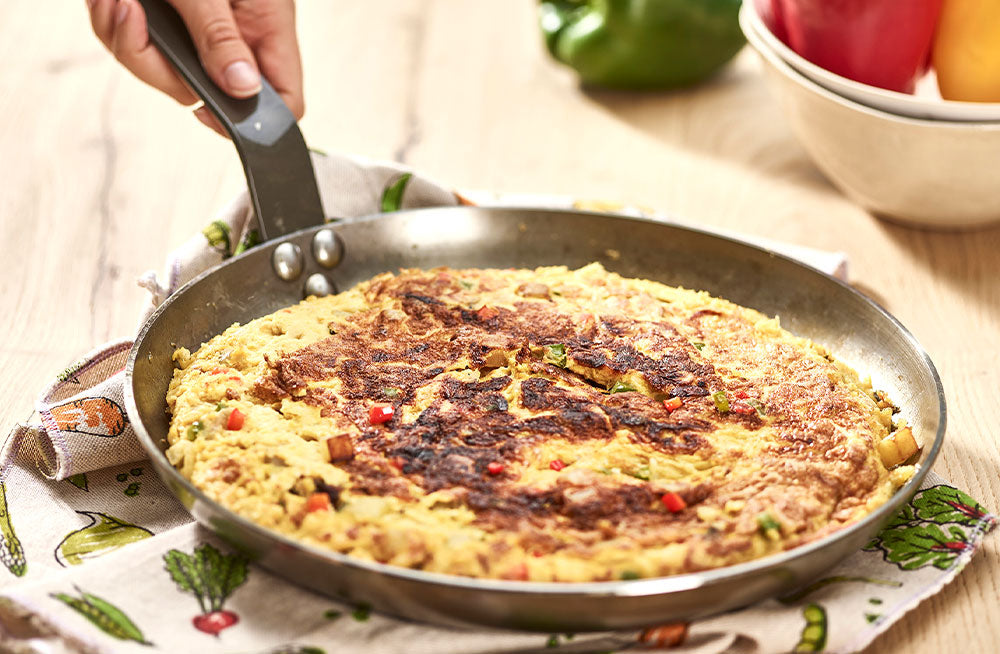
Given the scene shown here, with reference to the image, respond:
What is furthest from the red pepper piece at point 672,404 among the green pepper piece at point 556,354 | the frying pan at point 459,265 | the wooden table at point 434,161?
the wooden table at point 434,161

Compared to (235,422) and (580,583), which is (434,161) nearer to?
(235,422)

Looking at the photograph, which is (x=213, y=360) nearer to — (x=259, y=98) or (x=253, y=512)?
(x=253, y=512)

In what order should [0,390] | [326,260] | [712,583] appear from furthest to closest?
[326,260]
[0,390]
[712,583]

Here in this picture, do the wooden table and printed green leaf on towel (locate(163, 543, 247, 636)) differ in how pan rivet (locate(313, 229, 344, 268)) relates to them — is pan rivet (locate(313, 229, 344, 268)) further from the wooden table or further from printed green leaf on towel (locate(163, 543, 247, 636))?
printed green leaf on towel (locate(163, 543, 247, 636))

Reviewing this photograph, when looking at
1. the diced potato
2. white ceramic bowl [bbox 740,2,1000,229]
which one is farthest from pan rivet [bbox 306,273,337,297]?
white ceramic bowl [bbox 740,2,1000,229]

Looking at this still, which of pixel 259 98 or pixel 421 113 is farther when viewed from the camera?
pixel 421 113

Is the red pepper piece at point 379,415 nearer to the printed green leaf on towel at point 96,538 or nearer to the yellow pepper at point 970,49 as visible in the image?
the printed green leaf on towel at point 96,538

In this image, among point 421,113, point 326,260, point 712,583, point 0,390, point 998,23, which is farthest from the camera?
point 421,113

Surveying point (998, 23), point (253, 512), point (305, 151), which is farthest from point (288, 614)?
point (998, 23)
